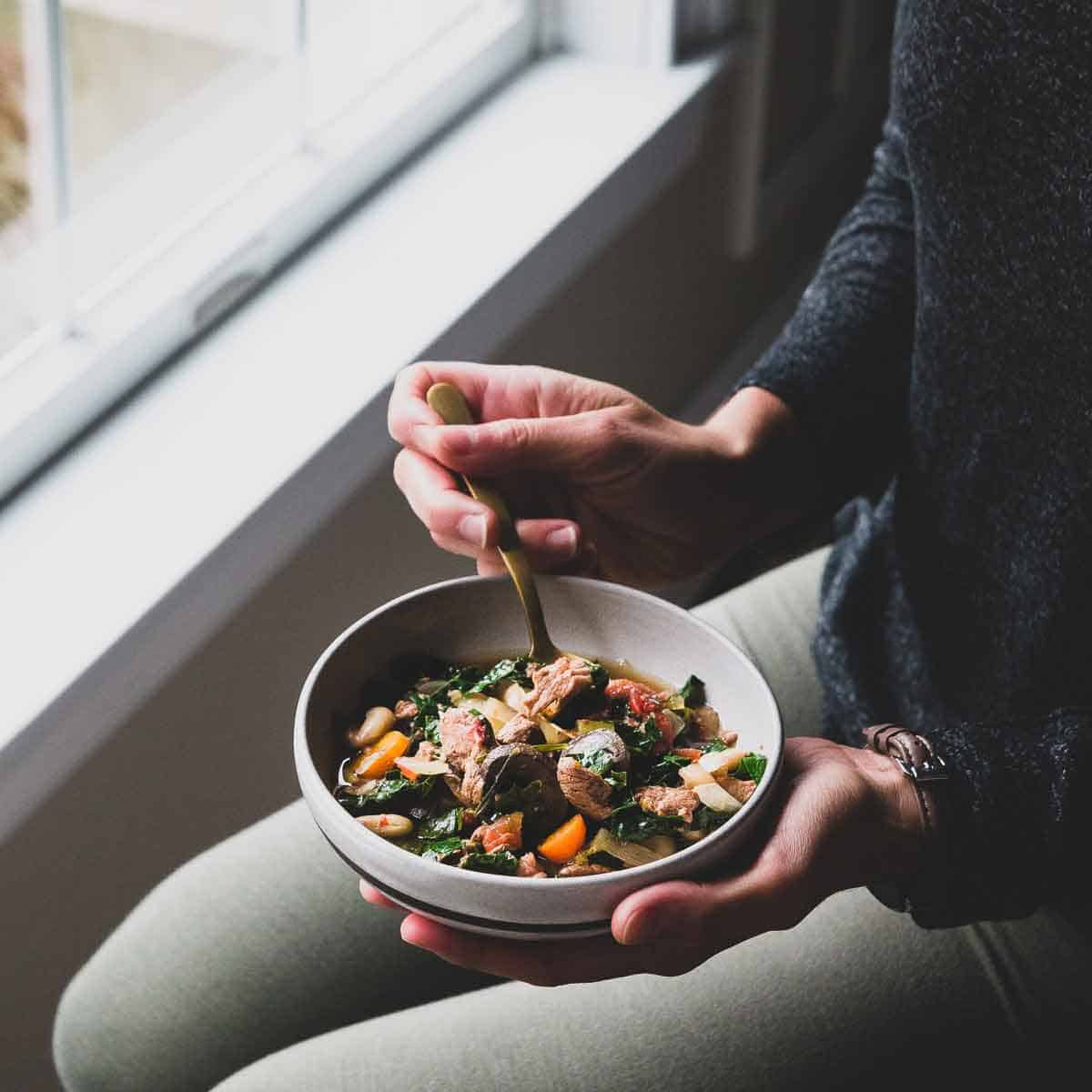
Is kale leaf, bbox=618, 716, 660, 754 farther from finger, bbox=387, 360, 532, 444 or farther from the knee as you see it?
the knee

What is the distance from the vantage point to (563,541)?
0.87 m

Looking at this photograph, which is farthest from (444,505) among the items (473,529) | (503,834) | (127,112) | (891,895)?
(127,112)

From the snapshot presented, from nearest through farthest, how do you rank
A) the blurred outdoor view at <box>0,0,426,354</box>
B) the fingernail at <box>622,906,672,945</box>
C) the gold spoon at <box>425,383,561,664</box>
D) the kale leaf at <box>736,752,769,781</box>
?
the fingernail at <box>622,906,672,945</box> → the kale leaf at <box>736,752,769,781</box> → the gold spoon at <box>425,383,561,664</box> → the blurred outdoor view at <box>0,0,426,354</box>

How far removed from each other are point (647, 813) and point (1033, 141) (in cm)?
44

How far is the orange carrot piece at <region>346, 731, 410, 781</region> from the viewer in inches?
29.5

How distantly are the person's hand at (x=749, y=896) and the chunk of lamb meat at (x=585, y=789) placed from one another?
0.19 ft

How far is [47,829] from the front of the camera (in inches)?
41.2

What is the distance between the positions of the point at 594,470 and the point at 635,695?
0.18m

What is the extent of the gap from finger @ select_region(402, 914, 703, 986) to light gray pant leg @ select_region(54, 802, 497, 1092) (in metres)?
0.24

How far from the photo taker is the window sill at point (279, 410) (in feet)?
3.28

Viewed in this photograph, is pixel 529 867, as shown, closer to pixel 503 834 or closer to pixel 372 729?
pixel 503 834

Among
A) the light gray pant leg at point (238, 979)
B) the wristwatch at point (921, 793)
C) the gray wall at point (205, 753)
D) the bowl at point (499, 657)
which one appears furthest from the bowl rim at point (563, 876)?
the gray wall at point (205, 753)

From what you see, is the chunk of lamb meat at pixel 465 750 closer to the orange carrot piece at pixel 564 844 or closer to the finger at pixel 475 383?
the orange carrot piece at pixel 564 844

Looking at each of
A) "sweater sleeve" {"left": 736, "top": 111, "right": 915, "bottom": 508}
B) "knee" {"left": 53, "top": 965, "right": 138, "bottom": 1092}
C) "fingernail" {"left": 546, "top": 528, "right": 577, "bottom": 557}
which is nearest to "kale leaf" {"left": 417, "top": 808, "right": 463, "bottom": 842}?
"fingernail" {"left": 546, "top": 528, "right": 577, "bottom": 557}
